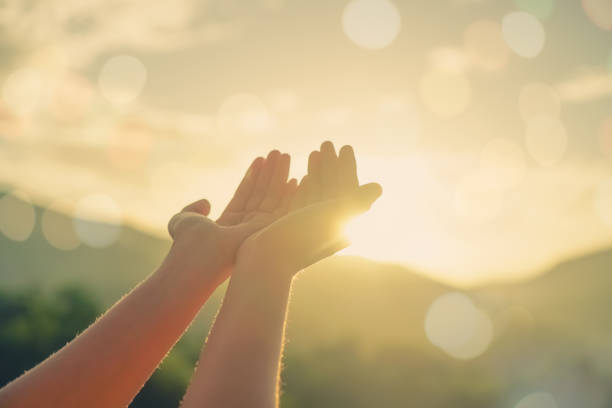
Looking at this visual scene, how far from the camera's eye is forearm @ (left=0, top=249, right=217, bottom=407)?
2.28 meters

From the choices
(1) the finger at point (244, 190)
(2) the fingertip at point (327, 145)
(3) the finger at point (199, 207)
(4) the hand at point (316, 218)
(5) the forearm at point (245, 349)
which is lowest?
(5) the forearm at point (245, 349)

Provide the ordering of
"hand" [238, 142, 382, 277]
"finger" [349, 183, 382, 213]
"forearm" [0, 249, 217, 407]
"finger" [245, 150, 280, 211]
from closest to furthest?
"forearm" [0, 249, 217, 407] → "hand" [238, 142, 382, 277] → "finger" [349, 183, 382, 213] → "finger" [245, 150, 280, 211]

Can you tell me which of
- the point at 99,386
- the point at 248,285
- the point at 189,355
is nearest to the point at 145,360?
the point at 99,386

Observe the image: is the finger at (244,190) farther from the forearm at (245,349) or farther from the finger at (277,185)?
the forearm at (245,349)

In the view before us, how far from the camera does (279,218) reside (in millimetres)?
3334

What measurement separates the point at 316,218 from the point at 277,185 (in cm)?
92

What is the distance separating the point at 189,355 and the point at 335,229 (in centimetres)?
2505

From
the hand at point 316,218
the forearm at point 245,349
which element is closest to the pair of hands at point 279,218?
the hand at point 316,218

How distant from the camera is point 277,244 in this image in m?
2.66

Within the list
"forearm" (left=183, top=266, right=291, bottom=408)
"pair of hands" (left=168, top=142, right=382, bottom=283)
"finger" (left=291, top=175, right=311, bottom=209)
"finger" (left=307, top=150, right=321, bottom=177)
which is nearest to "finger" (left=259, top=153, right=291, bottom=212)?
"pair of hands" (left=168, top=142, right=382, bottom=283)

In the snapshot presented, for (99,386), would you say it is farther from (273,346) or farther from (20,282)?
(20,282)

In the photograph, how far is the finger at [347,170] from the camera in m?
3.10

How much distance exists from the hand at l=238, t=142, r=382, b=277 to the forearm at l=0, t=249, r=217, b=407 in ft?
1.32

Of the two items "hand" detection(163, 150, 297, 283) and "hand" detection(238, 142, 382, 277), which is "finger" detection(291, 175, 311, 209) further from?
"hand" detection(163, 150, 297, 283)
